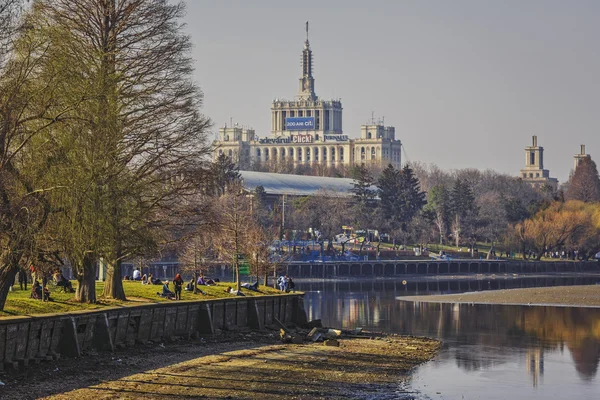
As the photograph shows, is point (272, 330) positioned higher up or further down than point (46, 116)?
further down

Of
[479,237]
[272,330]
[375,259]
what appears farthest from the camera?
[479,237]

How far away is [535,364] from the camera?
57.3m

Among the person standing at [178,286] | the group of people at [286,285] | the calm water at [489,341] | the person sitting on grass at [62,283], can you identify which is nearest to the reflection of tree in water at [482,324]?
the calm water at [489,341]

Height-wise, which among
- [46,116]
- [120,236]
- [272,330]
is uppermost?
[46,116]

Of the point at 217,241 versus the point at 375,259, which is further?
the point at 375,259

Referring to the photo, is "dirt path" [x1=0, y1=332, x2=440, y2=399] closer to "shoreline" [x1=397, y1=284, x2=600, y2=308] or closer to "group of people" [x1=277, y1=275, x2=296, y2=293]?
"group of people" [x1=277, y1=275, x2=296, y2=293]

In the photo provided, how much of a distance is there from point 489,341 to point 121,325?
26177 mm

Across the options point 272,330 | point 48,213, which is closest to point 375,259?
point 272,330

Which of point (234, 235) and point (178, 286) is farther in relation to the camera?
point (234, 235)

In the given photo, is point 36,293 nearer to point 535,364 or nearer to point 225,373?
point 225,373

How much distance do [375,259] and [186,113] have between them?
385 feet

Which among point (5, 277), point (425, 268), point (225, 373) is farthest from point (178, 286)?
point (425, 268)

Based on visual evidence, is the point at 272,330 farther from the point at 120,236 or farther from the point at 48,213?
the point at 48,213

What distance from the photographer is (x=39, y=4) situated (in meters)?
51.0
